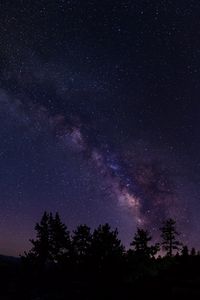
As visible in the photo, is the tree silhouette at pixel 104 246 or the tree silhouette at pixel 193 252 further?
the tree silhouette at pixel 193 252

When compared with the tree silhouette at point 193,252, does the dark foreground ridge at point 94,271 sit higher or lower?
lower

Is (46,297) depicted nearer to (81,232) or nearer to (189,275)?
(81,232)

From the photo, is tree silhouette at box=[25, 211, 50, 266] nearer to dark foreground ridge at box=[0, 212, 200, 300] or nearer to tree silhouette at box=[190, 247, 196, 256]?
dark foreground ridge at box=[0, 212, 200, 300]

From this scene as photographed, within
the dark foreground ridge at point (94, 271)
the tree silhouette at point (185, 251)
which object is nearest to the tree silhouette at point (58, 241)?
the dark foreground ridge at point (94, 271)

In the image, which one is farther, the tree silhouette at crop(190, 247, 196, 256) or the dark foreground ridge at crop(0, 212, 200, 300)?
the tree silhouette at crop(190, 247, 196, 256)

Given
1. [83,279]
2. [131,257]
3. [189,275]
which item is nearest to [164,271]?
[189,275]

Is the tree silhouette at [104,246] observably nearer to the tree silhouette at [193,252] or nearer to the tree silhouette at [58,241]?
the tree silhouette at [58,241]

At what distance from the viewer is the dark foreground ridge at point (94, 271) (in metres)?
46.0

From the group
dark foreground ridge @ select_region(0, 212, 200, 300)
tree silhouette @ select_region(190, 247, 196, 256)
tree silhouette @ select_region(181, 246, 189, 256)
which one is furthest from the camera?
tree silhouette @ select_region(190, 247, 196, 256)

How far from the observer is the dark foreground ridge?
46.0 m

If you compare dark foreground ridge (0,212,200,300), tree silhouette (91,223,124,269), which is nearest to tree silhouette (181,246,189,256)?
dark foreground ridge (0,212,200,300)

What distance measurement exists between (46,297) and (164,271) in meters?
15.7

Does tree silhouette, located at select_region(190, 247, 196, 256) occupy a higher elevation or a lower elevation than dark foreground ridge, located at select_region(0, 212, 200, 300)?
higher

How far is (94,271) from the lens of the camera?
50.9 meters
